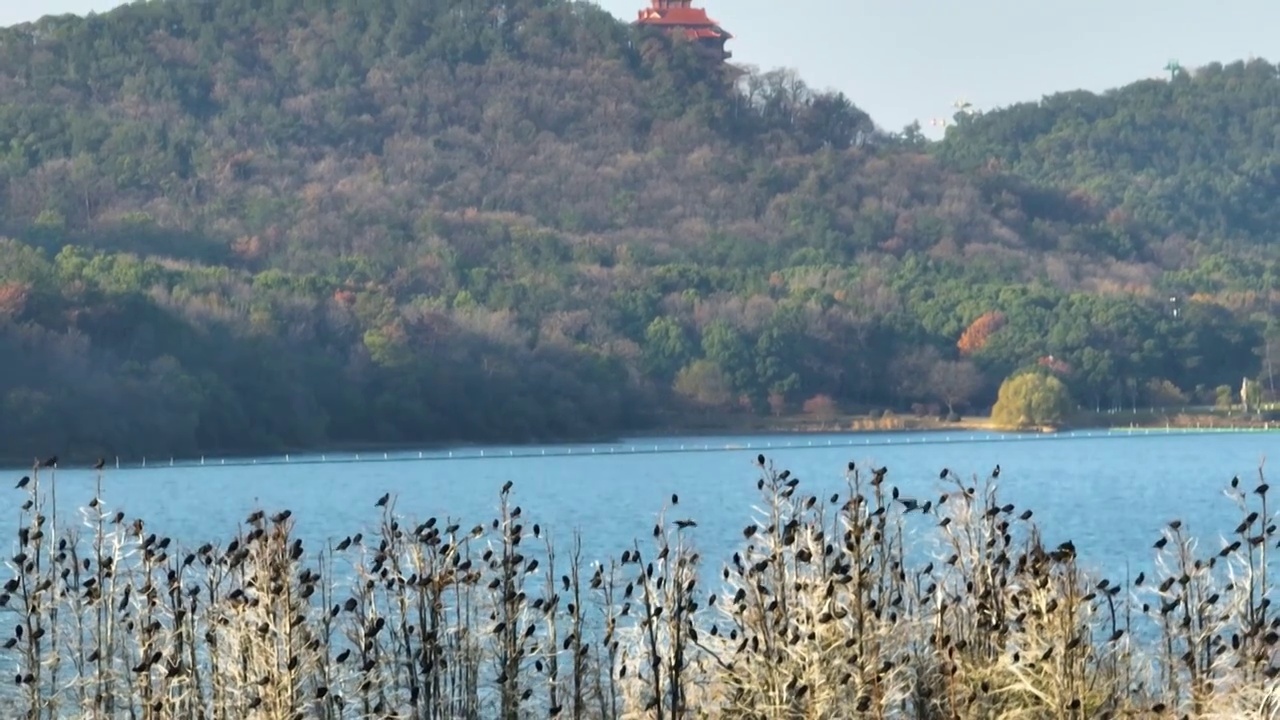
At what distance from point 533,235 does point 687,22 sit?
6311 centimetres

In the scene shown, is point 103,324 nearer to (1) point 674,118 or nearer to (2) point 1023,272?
(2) point 1023,272

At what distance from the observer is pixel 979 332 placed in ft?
368

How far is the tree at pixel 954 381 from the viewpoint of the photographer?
109750mm

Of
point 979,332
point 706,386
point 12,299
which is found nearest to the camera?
point 12,299

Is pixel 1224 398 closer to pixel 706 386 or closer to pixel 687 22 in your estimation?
pixel 706 386

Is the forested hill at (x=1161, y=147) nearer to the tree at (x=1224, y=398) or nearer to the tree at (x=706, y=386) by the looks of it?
the tree at (x=1224, y=398)

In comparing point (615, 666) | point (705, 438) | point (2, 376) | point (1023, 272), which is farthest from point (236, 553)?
point (1023, 272)

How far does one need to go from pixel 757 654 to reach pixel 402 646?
3.74 metres

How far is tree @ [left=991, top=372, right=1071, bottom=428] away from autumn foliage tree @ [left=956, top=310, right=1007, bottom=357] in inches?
253

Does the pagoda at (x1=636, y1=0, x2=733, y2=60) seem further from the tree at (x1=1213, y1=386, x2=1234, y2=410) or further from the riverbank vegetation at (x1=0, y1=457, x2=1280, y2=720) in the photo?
the riverbank vegetation at (x1=0, y1=457, x2=1280, y2=720)

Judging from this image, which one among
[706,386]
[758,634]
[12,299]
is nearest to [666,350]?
[706,386]

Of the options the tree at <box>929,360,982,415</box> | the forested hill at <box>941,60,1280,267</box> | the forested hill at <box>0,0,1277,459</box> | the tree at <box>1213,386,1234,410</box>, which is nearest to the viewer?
the forested hill at <box>0,0,1277,459</box>

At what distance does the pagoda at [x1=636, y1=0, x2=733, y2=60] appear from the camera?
592 ft

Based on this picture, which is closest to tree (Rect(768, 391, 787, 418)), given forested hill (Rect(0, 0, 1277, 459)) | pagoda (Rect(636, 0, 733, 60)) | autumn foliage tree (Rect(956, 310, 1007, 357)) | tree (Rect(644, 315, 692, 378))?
forested hill (Rect(0, 0, 1277, 459))
